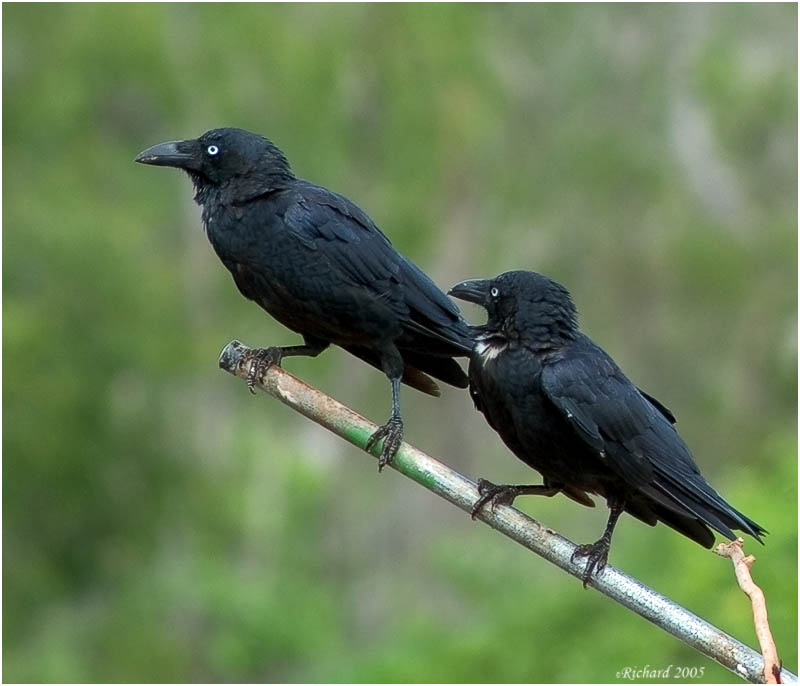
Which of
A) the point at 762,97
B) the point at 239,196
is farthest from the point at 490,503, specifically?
the point at 762,97

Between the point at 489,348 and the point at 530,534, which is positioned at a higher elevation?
the point at 489,348

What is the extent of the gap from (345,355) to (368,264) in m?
15.2

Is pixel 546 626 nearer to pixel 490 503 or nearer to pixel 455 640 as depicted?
pixel 455 640

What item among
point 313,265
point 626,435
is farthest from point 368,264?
point 626,435

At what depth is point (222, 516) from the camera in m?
18.0

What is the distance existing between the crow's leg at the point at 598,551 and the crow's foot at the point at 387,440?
86 cm

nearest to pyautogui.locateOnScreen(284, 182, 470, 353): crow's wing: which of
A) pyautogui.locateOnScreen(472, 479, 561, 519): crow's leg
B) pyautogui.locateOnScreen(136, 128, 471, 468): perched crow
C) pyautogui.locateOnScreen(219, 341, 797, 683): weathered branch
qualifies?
pyautogui.locateOnScreen(136, 128, 471, 468): perched crow

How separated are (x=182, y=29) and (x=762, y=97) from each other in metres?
9.77

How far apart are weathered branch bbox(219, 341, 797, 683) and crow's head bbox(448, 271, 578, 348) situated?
28.2 inches

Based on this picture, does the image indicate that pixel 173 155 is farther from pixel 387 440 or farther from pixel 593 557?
pixel 593 557

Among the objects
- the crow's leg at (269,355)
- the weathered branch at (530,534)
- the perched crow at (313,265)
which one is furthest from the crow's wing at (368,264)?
the weathered branch at (530,534)

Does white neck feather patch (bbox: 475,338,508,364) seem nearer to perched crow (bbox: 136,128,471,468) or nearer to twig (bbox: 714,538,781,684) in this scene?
perched crow (bbox: 136,128,471,468)

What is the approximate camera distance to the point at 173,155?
616 cm

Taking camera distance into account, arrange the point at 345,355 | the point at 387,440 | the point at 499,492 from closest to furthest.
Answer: the point at 499,492, the point at 387,440, the point at 345,355
